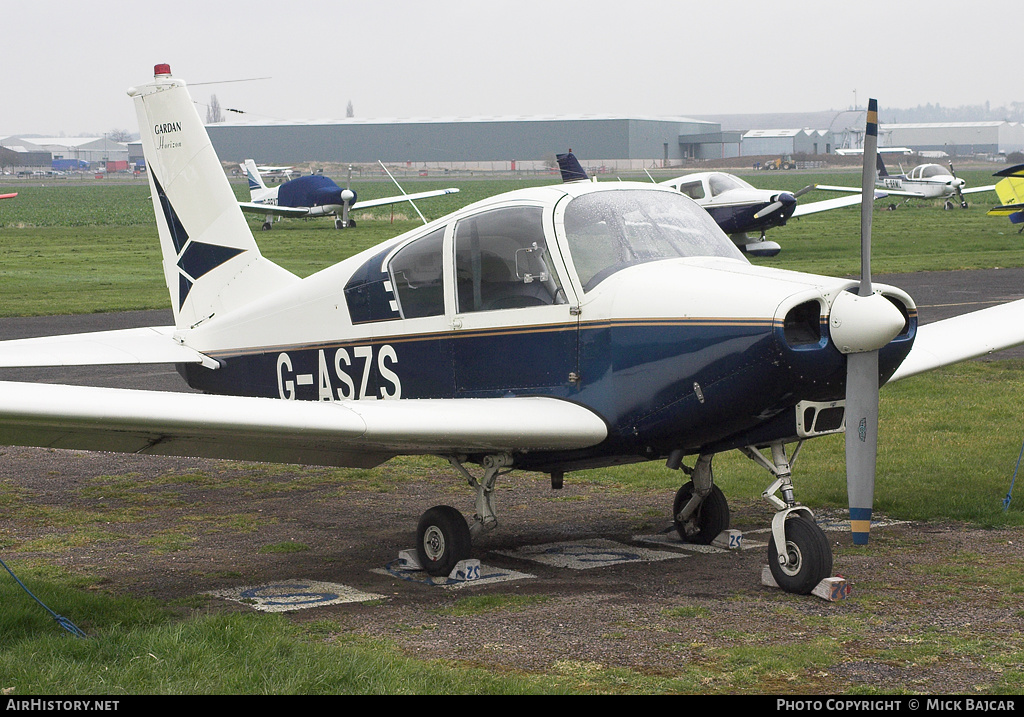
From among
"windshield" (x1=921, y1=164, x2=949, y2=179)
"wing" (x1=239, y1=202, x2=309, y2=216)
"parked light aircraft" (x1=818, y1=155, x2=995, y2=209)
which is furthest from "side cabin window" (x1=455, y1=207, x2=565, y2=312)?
"windshield" (x1=921, y1=164, x2=949, y2=179)

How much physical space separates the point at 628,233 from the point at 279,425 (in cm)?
251

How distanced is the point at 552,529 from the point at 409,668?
12.1 ft

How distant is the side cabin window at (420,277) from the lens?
7945mm

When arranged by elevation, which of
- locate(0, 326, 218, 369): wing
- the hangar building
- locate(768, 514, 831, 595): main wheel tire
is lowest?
locate(768, 514, 831, 595): main wheel tire

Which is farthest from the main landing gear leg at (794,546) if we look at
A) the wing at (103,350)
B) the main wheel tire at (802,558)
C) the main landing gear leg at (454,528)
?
the wing at (103,350)

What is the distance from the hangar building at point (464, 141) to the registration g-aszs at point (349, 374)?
121m

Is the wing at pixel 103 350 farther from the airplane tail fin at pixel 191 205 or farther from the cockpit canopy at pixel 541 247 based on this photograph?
the cockpit canopy at pixel 541 247

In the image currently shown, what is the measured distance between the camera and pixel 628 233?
741 centimetres

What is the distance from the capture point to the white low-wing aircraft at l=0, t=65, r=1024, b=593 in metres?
6.38

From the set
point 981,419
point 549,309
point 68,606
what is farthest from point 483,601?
point 981,419

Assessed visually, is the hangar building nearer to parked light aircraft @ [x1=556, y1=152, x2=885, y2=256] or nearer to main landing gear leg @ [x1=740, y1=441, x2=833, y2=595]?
parked light aircraft @ [x1=556, y1=152, x2=885, y2=256]

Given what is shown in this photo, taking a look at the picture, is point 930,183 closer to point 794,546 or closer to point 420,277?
point 420,277

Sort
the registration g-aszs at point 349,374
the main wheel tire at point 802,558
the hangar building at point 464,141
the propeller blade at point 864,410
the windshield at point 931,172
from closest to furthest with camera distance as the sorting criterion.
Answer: the propeller blade at point 864,410 → the main wheel tire at point 802,558 → the registration g-aszs at point 349,374 → the windshield at point 931,172 → the hangar building at point 464,141

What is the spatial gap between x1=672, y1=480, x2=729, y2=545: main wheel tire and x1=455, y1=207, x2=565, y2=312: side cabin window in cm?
192
